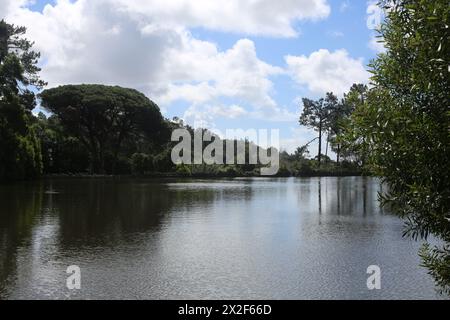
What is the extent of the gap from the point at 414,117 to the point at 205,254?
6388 millimetres

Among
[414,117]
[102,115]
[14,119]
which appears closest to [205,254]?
[414,117]

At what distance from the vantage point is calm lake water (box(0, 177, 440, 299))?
6980mm

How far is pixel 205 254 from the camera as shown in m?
9.48

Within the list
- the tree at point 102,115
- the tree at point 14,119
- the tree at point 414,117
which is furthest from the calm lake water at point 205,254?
the tree at point 102,115

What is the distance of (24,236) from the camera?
36.6 feet

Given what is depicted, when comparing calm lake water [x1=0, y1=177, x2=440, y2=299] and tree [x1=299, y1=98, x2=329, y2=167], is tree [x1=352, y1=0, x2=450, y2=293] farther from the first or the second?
tree [x1=299, y1=98, x2=329, y2=167]

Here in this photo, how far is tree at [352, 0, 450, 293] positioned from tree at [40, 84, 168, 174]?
48.4 metres

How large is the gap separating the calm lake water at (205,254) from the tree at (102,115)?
35347 millimetres

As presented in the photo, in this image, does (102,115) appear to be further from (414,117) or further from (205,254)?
(414,117)

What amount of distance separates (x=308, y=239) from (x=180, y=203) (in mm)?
9372

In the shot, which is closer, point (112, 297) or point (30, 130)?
point (112, 297)
